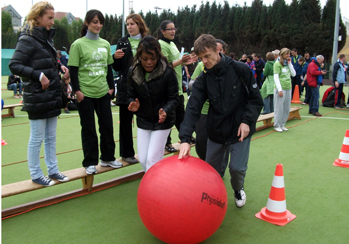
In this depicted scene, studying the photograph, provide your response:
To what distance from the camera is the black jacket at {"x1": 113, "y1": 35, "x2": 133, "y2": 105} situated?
14.6 ft

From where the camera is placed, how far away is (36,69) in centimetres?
361

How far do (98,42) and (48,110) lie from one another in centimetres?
115

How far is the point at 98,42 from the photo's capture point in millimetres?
4207

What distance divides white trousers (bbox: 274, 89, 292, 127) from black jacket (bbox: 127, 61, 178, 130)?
4.93 meters

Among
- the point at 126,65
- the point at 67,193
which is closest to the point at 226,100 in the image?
the point at 126,65

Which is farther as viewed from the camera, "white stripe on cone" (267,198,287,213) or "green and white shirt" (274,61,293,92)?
"green and white shirt" (274,61,293,92)

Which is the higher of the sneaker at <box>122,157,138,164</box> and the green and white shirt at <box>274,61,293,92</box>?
the green and white shirt at <box>274,61,293,92</box>

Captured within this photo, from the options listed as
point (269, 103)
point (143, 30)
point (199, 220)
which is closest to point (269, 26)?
point (269, 103)

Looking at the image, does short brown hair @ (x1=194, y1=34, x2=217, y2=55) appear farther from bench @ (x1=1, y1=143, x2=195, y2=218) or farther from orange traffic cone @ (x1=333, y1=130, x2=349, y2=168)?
orange traffic cone @ (x1=333, y1=130, x2=349, y2=168)

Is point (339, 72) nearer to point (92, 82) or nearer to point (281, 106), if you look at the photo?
point (281, 106)

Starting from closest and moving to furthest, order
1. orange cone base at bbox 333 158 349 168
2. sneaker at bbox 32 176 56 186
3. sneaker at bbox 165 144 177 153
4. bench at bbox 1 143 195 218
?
bench at bbox 1 143 195 218 → sneaker at bbox 32 176 56 186 → sneaker at bbox 165 144 177 153 → orange cone base at bbox 333 158 349 168

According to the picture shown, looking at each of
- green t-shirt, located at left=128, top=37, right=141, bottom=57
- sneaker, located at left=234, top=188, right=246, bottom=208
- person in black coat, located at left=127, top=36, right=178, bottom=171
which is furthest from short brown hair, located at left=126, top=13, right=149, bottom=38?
sneaker, located at left=234, top=188, right=246, bottom=208

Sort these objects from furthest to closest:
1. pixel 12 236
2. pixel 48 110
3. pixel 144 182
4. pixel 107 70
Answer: pixel 107 70, pixel 48 110, pixel 12 236, pixel 144 182

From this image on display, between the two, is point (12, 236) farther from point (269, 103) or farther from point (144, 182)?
point (269, 103)
